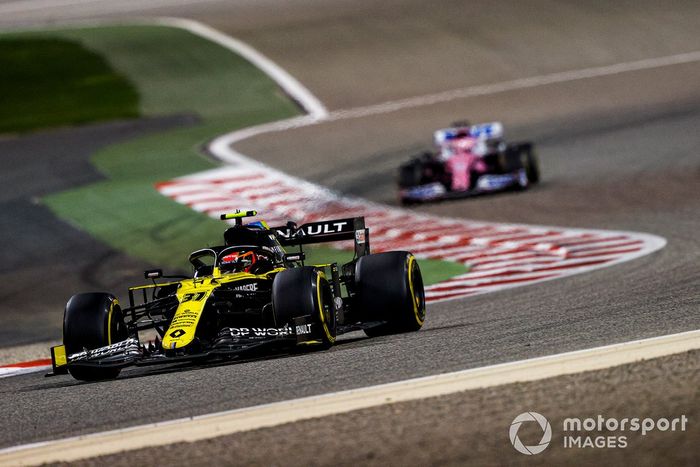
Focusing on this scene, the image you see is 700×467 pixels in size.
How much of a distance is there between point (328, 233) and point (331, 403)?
4.23 metres

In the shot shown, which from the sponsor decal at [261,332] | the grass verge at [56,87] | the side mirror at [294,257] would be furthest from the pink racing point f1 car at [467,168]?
the sponsor decal at [261,332]

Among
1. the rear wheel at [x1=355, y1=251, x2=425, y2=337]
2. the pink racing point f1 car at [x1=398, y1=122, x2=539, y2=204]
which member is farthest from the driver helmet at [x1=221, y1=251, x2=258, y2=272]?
the pink racing point f1 car at [x1=398, y1=122, x2=539, y2=204]

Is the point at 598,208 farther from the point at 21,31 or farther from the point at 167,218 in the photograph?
the point at 21,31

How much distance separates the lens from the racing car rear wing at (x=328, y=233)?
38.0ft

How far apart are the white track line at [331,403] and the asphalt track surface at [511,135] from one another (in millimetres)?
359

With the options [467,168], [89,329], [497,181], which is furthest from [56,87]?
[89,329]

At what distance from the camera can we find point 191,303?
32.9 feet

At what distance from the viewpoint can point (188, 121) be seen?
3191 cm

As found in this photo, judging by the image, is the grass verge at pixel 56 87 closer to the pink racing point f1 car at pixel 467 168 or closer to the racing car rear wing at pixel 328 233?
the pink racing point f1 car at pixel 467 168

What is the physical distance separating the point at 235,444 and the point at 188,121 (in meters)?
25.4

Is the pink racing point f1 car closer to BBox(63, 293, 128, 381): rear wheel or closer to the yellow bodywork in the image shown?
the yellow bodywork

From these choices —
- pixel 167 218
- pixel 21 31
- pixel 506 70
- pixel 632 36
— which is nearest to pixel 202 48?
pixel 21 31

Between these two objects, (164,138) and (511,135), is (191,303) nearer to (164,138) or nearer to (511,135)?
(511,135)

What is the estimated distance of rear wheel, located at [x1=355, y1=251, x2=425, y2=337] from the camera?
1091 centimetres
